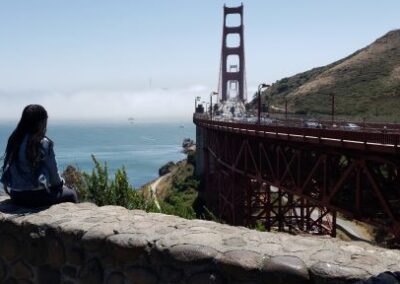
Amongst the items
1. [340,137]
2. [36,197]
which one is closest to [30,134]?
[36,197]

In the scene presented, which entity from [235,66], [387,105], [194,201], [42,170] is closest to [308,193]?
[42,170]

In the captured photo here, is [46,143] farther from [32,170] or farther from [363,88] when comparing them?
[363,88]

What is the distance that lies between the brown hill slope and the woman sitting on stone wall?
57.2m

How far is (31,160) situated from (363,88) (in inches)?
3024

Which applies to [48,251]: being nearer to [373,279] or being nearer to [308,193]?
[373,279]

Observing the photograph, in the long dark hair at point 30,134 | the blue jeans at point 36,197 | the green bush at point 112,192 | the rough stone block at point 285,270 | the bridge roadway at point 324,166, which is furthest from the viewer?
the bridge roadway at point 324,166

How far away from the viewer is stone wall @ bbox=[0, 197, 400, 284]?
10.7ft

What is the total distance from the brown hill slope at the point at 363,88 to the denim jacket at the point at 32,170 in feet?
188

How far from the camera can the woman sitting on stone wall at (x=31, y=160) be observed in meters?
4.94

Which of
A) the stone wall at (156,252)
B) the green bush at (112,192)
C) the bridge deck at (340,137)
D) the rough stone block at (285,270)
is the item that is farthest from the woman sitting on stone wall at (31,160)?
the bridge deck at (340,137)

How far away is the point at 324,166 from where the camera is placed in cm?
1712

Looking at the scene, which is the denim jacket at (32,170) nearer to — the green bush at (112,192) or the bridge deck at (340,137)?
the green bush at (112,192)

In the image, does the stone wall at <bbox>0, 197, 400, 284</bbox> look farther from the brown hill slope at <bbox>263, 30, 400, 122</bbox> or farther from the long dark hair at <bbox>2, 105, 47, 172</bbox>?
the brown hill slope at <bbox>263, 30, 400, 122</bbox>

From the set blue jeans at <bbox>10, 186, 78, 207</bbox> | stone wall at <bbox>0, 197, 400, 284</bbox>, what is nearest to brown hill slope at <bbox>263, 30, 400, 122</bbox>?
blue jeans at <bbox>10, 186, 78, 207</bbox>
